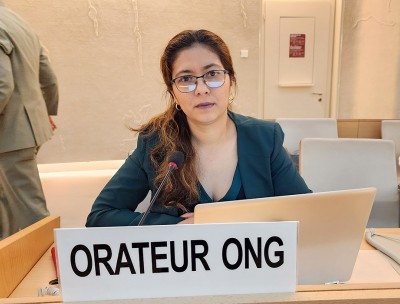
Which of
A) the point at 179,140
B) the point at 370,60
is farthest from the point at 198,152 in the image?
the point at 370,60

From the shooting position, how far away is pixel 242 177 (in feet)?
3.47

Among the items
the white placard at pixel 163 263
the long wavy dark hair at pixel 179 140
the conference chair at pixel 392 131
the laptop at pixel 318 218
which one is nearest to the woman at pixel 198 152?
the long wavy dark hair at pixel 179 140

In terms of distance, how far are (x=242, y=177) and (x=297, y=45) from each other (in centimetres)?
327

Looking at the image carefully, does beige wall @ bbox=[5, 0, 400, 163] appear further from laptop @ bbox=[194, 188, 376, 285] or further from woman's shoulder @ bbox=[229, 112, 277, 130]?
laptop @ bbox=[194, 188, 376, 285]

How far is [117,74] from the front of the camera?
352cm

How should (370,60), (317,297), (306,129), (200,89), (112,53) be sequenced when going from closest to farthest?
(317,297)
(200,89)
(306,129)
(112,53)
(370,60)

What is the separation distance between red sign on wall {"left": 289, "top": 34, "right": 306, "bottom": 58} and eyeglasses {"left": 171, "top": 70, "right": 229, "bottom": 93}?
10.4 ft

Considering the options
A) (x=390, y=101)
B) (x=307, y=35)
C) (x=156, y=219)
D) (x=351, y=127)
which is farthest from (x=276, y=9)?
(x=156, y=219)

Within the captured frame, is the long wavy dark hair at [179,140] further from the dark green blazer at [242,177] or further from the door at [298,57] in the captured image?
the door at [298,57]

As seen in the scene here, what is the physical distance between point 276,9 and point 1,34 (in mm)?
2943

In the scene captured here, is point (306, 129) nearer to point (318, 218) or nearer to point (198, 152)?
point (198, 152)

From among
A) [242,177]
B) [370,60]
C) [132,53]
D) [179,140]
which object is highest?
[132,53]

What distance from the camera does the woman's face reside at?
1015 mm

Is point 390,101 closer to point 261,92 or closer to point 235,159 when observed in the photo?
point 261,92
